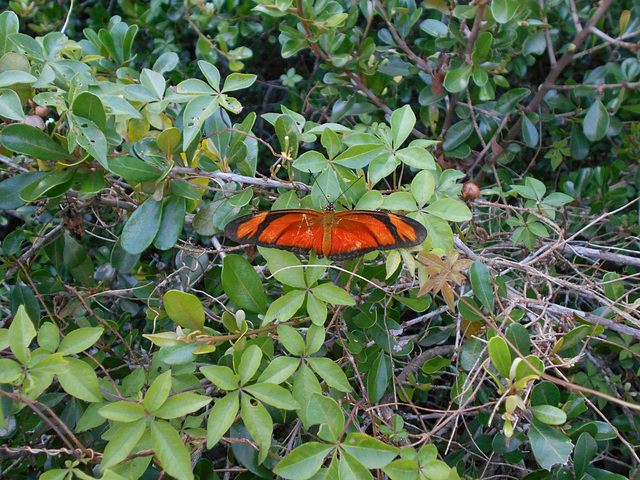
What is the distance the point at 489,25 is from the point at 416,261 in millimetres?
1024

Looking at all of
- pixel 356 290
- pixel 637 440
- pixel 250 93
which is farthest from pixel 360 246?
pixel 250 93

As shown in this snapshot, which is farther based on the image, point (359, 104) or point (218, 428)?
point (359, 104)

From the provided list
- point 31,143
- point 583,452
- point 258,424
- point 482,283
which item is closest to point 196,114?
point 31,143

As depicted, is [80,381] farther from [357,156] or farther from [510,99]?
[510,99]

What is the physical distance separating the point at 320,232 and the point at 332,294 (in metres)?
0.21

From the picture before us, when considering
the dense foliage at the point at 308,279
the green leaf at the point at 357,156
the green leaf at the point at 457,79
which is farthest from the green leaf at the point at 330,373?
the green leaf at the point at 457,79

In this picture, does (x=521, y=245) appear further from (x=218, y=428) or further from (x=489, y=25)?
(x=218, y=428)

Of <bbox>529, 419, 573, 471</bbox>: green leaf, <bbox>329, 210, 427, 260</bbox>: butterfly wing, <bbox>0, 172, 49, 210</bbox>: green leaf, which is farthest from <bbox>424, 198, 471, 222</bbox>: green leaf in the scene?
<bbox>0, 172, 49, 210</bbox>: green leaf

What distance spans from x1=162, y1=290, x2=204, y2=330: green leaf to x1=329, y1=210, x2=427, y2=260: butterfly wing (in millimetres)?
369

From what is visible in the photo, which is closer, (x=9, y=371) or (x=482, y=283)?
(x=9, y=371)

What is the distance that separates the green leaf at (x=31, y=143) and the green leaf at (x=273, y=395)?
0.76 m

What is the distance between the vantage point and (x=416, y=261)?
1.12 metres

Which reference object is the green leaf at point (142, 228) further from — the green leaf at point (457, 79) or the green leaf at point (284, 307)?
the green leaf at point (457, 79)

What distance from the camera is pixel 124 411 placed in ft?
2.81
